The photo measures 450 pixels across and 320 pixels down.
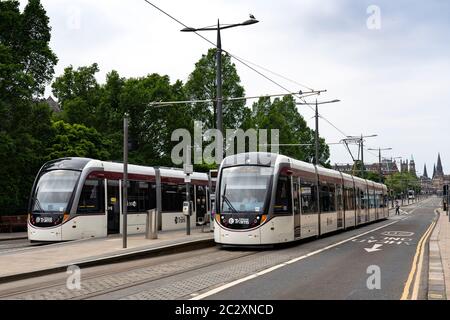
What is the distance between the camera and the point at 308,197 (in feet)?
70.1

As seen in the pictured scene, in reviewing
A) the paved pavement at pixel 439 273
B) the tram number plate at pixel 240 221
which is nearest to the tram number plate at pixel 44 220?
the tram number plate at pixel 240 221

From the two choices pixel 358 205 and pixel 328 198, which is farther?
pixel 358 205

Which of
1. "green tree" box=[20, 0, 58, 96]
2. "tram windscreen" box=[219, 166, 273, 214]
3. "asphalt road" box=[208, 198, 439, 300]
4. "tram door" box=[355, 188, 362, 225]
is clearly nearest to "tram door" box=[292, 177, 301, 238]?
"tram windscreen" box=[219, 166, 273, 214]

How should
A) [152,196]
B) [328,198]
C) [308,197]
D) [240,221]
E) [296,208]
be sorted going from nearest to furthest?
[240,221]
[296,208]
[308,197]
[328,198]
[152,196]

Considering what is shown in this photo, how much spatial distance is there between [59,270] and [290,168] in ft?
30.1

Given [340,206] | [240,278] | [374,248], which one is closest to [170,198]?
[340,206]

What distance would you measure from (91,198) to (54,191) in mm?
1349

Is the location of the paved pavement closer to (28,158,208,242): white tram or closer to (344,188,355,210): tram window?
(344,188,355,210): tram window

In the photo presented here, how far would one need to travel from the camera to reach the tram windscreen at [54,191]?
20719 millimetres

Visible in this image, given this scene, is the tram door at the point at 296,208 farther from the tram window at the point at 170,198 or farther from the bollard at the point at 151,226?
the tram window at the point at 170,198

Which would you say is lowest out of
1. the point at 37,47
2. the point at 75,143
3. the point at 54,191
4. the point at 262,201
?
the point at 262,201

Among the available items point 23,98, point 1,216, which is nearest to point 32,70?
point 23,98

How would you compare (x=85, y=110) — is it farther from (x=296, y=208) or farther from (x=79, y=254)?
(x=79, y=254)

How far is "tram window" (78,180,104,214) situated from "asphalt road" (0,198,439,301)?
18.1 ft
